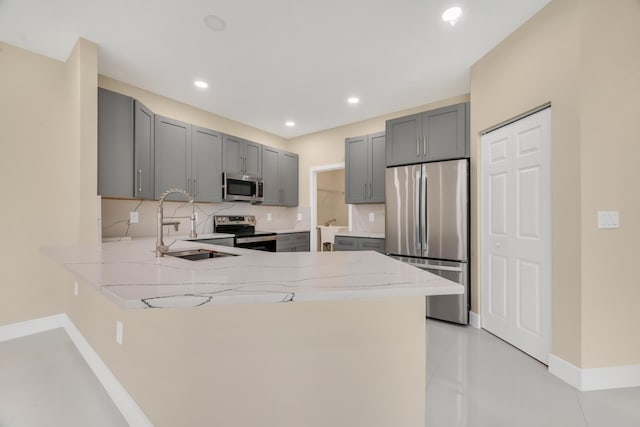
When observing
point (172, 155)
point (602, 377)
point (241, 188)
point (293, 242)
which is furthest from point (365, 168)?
point (602, 377)

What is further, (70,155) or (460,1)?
(70,155)

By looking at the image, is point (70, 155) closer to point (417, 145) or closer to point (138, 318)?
point (138, 318)

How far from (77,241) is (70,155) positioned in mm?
852

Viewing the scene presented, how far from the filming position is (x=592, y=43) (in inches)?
69.5

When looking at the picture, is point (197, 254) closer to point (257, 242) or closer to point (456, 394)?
Answer: point (257, 242)

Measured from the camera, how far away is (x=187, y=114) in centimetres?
368

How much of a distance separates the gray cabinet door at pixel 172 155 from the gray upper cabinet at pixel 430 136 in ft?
8.55

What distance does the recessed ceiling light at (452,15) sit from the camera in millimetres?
1985

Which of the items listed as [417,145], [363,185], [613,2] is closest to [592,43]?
[613,2]

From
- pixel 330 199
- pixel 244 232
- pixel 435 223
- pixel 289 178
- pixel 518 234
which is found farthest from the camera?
pixel 330 199

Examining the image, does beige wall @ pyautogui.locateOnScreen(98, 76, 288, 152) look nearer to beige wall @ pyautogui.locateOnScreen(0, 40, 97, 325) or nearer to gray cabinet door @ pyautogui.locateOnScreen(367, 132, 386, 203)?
beige wall @ pyautogui.locateOnScreen(0, 40, 97, 325)

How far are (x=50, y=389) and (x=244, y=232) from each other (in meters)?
2.59

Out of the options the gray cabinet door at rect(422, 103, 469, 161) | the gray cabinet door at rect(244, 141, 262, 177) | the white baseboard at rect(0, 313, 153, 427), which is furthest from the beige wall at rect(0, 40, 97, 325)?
the gray cabinet door at rect(422, 103, 469, 161)

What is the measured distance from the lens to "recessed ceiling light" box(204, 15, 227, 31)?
6.73ft
